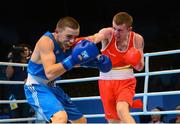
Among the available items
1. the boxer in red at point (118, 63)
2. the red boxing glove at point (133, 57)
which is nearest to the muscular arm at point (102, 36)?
the boxer in red at point (118, 63)

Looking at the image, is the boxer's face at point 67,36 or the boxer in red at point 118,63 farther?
the boxer in red at point 118,63

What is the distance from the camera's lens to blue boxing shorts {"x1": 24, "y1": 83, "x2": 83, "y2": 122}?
2562 millimetres

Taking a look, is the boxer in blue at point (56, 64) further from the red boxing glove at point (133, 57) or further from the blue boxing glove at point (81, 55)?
the red boxing glove at point (133, 57)

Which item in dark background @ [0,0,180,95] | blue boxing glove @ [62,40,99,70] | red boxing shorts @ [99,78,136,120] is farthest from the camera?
dark background @ [0,0,180,95]

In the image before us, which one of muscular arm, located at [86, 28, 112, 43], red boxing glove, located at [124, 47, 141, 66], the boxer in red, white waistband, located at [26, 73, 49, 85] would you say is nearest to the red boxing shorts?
the boxer in red

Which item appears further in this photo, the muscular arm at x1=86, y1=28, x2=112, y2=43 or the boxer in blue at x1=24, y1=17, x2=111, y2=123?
the muscular arm at x1=86, y1=28, x2=112, y2=43

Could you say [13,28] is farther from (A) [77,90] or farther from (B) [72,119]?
(B) [72,119]

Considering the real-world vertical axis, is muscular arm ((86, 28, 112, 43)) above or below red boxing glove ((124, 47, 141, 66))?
above

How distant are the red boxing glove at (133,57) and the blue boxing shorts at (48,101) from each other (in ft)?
1.90

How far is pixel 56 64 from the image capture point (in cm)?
247

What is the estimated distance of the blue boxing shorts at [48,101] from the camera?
2.56m

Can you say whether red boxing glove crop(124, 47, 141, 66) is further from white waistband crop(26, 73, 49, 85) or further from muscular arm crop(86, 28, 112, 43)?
white waistband crop(26, 73, 49, 85)

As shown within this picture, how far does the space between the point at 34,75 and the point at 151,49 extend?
5.03m

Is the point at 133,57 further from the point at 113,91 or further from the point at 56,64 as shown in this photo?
the point at 56,64
